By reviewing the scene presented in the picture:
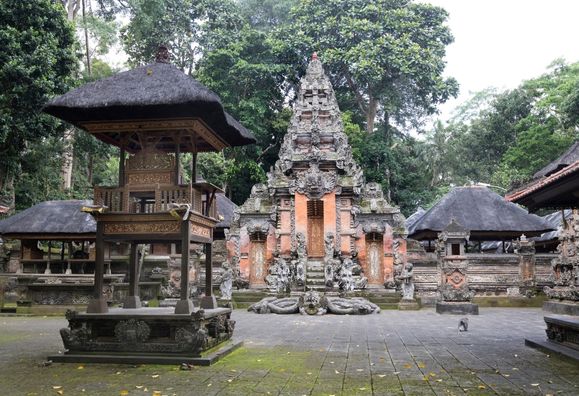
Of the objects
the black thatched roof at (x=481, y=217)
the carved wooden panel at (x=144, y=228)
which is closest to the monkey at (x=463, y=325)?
the carved wooden panel at (x=144, y=228)

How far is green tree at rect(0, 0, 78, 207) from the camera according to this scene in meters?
16.5

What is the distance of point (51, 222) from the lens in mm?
23078

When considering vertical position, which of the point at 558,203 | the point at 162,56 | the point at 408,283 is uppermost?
the point at 162,56

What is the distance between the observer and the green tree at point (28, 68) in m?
16.5

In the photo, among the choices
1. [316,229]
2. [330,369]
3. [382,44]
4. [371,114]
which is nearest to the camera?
[330,369]

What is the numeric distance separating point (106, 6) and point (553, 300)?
27195mm

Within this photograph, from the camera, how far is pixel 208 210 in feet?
33.4

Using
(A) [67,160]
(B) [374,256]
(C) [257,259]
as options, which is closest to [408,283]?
(B) [374,256]

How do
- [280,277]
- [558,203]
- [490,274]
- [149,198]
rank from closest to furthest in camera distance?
1. [149,198]
2. [558,203]
3. [280,277]
4. [490,274]

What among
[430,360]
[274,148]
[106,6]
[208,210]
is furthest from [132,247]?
[274,148]

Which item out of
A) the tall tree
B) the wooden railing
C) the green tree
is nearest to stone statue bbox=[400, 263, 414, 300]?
the wooden railing

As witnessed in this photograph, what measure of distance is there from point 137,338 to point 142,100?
3.87m

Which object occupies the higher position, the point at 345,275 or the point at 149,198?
the point at 149,198

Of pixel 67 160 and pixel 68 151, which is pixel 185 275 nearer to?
pixel 68 151
